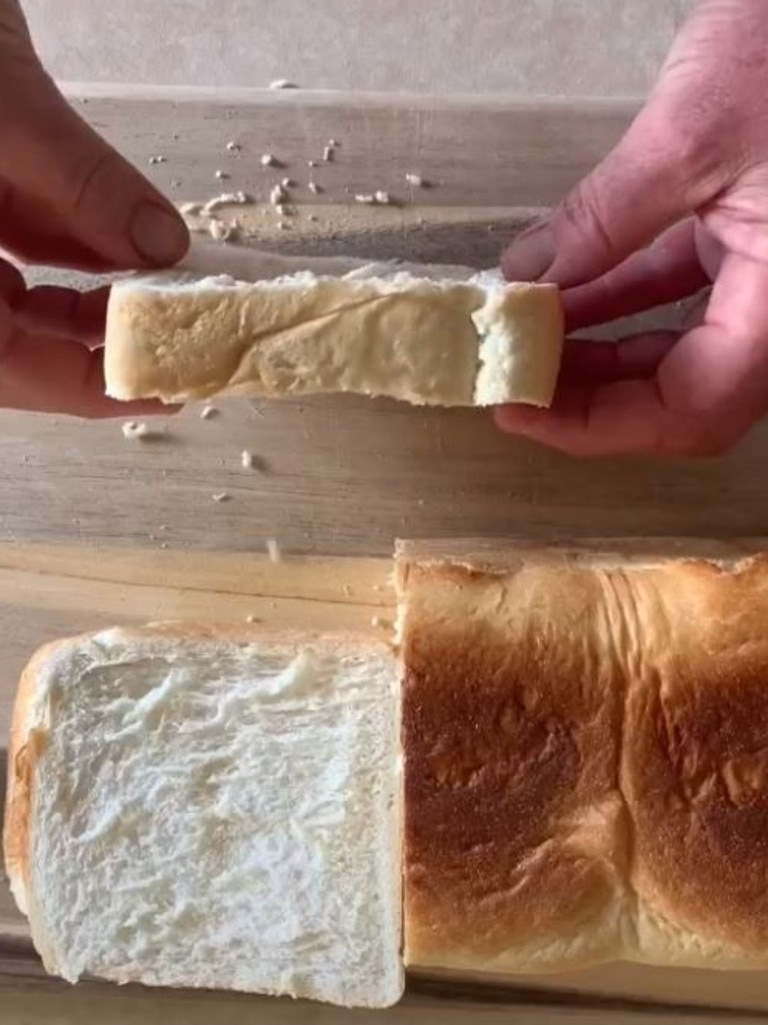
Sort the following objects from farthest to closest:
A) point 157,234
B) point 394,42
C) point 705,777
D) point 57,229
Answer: point 394,42
point 57,229
point 157,234
point 705,777

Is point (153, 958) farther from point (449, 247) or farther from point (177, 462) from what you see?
point (449, 247)

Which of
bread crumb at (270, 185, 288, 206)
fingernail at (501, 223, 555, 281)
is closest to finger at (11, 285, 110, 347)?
bread crumb at (270, 185, 288, 206)

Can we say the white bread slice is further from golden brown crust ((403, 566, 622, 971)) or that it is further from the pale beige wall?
the pale beige wall

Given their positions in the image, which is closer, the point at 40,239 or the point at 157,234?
the point at 157,234

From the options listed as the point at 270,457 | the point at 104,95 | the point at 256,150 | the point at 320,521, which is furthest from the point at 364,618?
the point at 104,95

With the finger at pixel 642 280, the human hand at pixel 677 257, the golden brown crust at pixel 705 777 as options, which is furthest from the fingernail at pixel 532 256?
the golden brown crust at pixel 705 777

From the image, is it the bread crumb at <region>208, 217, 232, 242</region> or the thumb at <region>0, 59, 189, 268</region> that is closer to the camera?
the thumb at <region>0, 59, 189, 268</region>

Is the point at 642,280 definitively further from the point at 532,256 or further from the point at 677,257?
the point at 532,256

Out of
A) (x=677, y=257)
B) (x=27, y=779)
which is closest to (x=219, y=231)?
(x=677, y=257)
